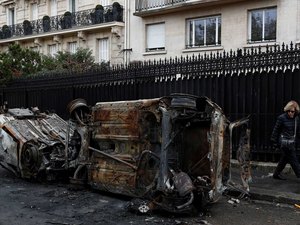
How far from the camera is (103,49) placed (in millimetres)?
26578

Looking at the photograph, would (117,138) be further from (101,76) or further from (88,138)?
(101,76)

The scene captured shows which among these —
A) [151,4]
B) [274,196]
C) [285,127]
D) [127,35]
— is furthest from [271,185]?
[127,35]

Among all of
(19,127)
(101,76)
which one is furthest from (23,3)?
(19,127)

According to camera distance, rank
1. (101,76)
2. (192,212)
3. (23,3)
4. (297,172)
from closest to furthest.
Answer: (192,212) < (297,172) < (101,76) < (23,3)

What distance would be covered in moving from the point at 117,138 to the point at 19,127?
10.2 feet

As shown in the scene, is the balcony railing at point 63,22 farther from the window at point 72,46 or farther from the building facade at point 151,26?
the window at point 72,46

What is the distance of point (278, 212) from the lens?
6938 millimetres

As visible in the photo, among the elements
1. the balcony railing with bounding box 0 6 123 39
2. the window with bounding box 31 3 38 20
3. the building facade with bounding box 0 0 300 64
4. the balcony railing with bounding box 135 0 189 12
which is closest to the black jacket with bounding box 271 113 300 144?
the building facade with bounding box 0 0 300 64

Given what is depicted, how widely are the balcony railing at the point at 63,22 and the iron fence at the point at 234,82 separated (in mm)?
12136

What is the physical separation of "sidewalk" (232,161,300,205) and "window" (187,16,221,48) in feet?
37.7

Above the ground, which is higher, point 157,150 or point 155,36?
point 155,36

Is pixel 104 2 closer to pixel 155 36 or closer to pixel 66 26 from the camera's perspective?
pixel 66 26

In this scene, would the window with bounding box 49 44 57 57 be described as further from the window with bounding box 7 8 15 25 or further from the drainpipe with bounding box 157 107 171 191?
the drainpipe with bounding box 157 107 171 191

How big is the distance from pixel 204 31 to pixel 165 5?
244 centimetres
